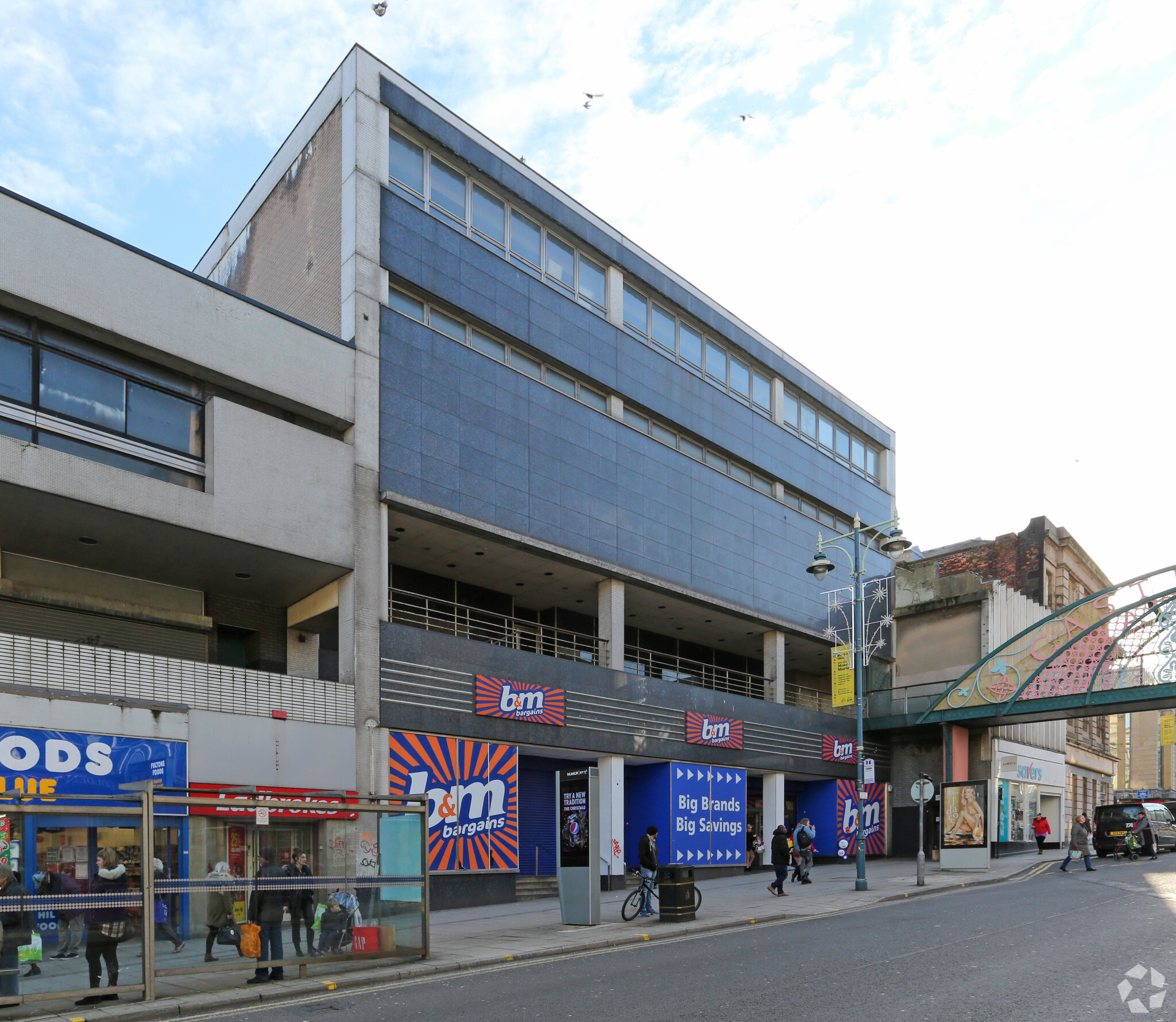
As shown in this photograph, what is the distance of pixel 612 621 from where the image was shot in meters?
28.3

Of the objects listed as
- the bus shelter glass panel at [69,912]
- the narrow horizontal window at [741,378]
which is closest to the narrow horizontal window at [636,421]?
the narrow horizontal window at [741,378]

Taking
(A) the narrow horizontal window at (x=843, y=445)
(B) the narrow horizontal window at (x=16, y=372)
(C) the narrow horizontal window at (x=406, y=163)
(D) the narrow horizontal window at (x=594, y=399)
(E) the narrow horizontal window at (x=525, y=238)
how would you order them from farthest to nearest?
(A) the narrow horizontal window at (x=843, y=445) < (D) the narrow horizontal window at (x=594, y=399) < (E) the narrow horizontal window at (x=525, y=238) < (C) the narrow horizontal window at (x=406, y=163) < (B) the narrow horizontal window at (x=16, y=372)

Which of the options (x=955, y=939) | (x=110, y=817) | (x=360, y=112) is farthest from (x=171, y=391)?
(x=955, y=939)

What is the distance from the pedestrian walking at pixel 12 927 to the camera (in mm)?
10594

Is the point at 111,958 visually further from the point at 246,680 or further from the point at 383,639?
the point at 383,639

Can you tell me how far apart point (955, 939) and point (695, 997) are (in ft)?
17.8

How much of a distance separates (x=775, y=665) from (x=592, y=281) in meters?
14.1

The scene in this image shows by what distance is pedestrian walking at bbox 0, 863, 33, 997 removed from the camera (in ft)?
34.8

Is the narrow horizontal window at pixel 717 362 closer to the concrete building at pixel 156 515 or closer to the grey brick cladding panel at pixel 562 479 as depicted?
the grey brick cladding panel at pixel 562 479

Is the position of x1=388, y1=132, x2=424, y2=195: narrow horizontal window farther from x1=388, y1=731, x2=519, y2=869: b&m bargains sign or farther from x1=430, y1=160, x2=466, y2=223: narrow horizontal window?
x1=388, y1=731, x2=519, y2=869: b&m bargains sign

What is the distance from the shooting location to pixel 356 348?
2292 centimetres

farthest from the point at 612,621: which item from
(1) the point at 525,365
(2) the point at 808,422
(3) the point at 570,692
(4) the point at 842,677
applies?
(2) the point at 808,422

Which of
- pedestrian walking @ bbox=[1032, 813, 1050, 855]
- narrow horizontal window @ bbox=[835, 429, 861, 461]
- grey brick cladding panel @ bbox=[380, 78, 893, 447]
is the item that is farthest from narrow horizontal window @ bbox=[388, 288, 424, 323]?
pedestrian walking @ bbox=[1032, 813, 1050, 855]

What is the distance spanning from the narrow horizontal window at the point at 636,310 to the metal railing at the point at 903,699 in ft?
52.5
